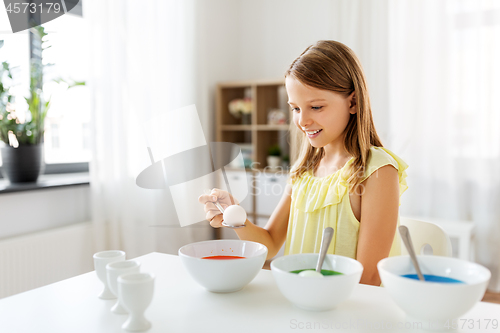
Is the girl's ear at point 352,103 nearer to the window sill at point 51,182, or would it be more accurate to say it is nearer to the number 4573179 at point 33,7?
the window sill at point 51,182

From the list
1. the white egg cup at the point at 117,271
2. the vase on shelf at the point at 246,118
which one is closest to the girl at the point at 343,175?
the white egg cup at the point at 117,271

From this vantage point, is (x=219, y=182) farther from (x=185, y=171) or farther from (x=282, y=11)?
(x=282, y=11)

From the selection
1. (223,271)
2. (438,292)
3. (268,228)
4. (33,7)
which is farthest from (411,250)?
(33,7)

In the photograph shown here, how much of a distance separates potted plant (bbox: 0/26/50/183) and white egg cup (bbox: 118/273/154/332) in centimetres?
187

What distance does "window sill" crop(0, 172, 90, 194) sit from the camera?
6.96 ft

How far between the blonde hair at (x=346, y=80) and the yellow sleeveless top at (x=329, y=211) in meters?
0.03

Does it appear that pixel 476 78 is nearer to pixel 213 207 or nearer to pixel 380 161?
pixel 380 161

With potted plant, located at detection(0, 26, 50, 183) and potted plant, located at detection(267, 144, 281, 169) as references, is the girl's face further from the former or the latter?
potted plant, located at detection(267, 144, 281, 169)

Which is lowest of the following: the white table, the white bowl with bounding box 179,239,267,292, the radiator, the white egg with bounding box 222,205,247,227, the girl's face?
the radiator

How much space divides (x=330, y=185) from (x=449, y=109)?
1.99 meters

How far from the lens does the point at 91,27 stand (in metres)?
2.44

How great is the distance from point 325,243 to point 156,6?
2.54 metres

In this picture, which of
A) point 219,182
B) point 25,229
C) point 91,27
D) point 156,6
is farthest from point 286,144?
point 25,229

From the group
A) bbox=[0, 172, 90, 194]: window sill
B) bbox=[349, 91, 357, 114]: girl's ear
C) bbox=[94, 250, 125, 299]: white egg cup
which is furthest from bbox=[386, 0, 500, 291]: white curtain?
bbox=[94, 250, 125, 299]: white egg cup
